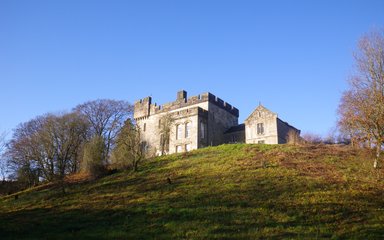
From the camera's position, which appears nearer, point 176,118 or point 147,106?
point 176,118

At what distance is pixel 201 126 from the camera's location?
4806 centimetres

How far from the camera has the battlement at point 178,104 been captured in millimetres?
50719

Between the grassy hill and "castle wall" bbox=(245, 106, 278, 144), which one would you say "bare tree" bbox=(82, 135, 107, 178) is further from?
"castle wall" bbox=(245, 106, 278, 144)

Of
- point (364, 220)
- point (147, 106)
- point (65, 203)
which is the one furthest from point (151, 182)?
point (147, 106)

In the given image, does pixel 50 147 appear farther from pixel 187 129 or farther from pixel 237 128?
pixel 237 128

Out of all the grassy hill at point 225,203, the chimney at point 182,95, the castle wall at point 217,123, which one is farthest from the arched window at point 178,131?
the grassy hill at point 225,203

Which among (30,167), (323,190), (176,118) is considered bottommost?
(323,190)

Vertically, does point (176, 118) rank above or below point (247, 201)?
above

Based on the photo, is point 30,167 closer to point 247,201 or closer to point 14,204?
point 14,204

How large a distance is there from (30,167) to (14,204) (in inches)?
687

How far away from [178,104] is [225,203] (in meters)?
34.0

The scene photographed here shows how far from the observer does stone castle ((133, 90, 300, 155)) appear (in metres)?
47.0

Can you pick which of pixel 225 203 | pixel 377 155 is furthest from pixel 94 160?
pixel 377 155

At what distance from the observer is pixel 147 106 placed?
183 feet
